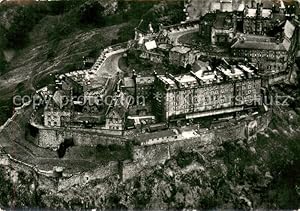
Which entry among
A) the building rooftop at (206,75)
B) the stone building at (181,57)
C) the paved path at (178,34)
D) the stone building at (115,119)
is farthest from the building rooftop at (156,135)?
the paved path at (178,34)

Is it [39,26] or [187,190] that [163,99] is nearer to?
[187,190]

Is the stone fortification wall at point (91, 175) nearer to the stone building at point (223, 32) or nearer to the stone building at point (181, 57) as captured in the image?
the stone building at point (181, 57)

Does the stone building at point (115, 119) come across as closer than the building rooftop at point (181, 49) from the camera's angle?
Yes

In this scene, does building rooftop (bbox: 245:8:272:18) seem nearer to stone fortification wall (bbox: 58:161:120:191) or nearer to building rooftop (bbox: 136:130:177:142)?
building rooftop (bbox: 136:130:177:142)

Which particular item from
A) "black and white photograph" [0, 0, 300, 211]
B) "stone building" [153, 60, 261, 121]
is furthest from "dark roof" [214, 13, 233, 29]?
"stone building" [153, 60, 261, 121]

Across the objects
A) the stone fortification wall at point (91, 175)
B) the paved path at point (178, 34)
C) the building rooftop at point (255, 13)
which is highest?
the building rooftop at point (255, 13)

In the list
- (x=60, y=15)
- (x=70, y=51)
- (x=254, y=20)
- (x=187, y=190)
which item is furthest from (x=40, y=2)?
(x=187, y=190)

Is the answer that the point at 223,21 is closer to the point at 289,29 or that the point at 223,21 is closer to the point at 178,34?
the point at 178,34
